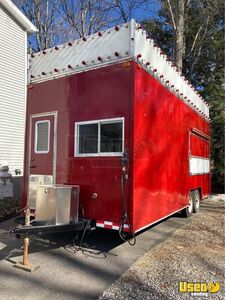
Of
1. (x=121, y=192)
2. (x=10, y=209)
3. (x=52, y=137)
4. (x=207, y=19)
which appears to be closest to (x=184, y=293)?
(x=121, y=192)

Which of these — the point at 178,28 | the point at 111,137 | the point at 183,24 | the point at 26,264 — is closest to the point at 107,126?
the point at 111,137

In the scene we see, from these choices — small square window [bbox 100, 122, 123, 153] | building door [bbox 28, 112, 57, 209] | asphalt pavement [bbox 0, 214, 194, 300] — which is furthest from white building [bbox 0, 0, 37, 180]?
small square window [bbox 100, 122, 123, 153]

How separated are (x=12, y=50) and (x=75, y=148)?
8999 mm

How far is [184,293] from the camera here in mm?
4363

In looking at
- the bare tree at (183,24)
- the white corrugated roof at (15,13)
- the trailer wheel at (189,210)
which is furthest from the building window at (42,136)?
the bare tree at (183,24)

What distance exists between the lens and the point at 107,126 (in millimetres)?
5633

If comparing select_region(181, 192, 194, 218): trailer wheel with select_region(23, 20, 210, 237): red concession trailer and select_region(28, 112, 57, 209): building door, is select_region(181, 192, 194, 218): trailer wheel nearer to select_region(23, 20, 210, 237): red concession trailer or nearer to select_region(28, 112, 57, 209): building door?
select_region(23, 20, 210, 237): red concession trailer

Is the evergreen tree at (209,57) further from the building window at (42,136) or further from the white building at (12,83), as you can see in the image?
the building window at (42,136)

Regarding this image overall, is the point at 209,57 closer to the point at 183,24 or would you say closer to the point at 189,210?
the point at 183,24

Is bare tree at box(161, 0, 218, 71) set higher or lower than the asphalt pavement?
higher

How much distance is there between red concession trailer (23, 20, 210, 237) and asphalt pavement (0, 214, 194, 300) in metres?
0.62

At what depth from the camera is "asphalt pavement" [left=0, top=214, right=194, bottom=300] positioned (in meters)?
4.35

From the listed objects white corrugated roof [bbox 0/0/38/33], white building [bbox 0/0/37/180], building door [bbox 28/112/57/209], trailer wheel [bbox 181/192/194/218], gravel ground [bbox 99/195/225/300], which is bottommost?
gravel ground [bbox 99/195/225/300]

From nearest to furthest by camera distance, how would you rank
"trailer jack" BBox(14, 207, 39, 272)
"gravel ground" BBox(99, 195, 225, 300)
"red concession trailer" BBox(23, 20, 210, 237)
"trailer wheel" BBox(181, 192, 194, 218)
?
"gravel ground" BBox(99, 195, 225, 300), "trailer jack" BBox(14, 207, 39, 272), "red concession trailer" BBox(23, 20, 210, 237), "trailer wheel" BBox(181, 192, 194, 218)
